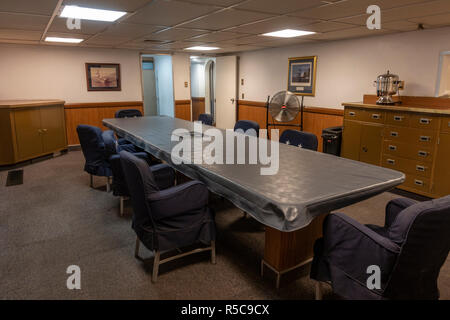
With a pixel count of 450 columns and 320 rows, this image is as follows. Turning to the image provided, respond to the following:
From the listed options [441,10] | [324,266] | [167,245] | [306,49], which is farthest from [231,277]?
[306,49]

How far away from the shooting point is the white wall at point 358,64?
4224 millimetres

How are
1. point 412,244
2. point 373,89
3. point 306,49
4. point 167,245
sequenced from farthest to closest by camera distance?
1. point 306,49
2. point 373,89
3. point 167,245
4. point 412,244

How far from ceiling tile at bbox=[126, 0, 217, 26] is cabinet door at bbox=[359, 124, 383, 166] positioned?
263cm

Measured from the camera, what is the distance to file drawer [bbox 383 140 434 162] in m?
3.74

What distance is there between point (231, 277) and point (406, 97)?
372cm

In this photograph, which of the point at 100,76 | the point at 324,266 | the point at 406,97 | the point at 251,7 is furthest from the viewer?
the point at 100,76

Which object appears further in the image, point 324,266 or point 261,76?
point 261,76

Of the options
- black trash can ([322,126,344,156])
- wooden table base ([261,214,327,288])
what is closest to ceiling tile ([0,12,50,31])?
wooden table base ([261,214,327,288])

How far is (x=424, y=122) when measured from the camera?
12.2ft

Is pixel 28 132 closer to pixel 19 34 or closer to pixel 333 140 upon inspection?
pixel 19 34

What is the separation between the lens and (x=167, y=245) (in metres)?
2.24

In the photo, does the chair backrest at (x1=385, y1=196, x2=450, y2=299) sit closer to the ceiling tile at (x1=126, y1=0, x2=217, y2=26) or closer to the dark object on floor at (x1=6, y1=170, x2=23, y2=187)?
the ceiling tile at (x1=126, y1=0, x2=217, y2=26)
